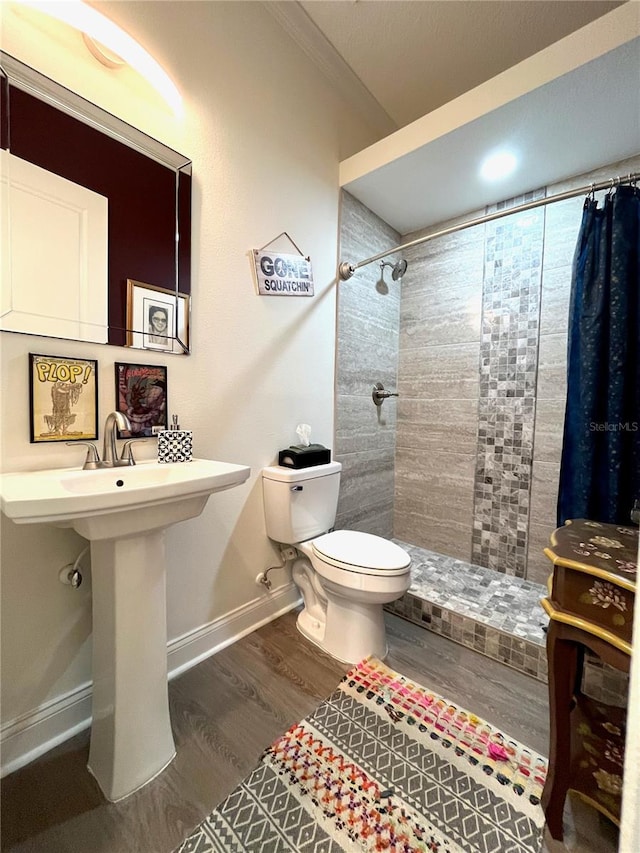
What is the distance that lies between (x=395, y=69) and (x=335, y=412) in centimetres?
179

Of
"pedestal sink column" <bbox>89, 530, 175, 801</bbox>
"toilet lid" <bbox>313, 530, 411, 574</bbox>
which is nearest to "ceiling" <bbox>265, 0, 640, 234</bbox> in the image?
"toilet lid" <bbox>313, 530, 411, 574</bbox>

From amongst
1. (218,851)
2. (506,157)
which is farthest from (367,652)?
(506,157)

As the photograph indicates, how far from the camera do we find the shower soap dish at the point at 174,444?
1.25m

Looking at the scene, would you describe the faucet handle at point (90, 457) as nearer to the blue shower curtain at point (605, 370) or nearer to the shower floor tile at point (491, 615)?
the shower floor tile at point (491, 615)

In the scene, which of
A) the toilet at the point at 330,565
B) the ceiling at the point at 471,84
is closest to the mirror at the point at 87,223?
the toilet at the point at 330,565

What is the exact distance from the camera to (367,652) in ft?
4.83

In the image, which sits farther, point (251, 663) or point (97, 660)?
point (251, 663)

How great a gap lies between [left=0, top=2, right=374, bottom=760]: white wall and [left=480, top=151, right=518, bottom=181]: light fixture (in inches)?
29.7

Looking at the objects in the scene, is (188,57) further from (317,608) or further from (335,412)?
(317,608)

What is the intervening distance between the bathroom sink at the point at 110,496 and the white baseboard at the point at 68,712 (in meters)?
0.68

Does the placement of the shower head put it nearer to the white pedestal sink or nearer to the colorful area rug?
the white pedestal sink

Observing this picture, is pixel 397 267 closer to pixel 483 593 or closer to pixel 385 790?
pixel 483 593

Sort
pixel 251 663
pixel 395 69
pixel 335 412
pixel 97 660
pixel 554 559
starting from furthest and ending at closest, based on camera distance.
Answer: pixel 335 412 < pixel 395 69 < pixel 251 663 < pixel 97 660 < pixel 554 559

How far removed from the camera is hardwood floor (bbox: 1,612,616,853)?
2.89 feet
